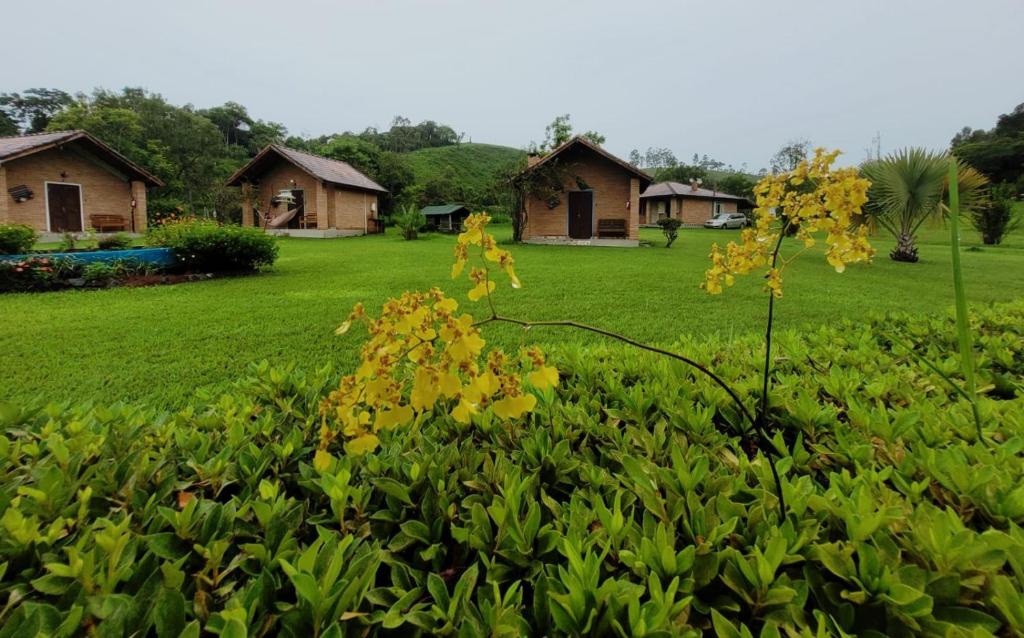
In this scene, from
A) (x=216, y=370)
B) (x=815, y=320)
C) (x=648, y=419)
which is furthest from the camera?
(x=815, y=320)

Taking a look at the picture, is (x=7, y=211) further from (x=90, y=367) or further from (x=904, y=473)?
(x=904, y=473)

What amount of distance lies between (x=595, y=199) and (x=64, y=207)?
20.6 meters

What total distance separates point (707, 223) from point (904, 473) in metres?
36.0

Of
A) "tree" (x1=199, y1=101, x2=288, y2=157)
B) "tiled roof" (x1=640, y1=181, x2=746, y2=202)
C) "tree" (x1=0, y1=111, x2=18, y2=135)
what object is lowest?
"tiled roof" (x1=640, y1=181, x2=746, y2=202)

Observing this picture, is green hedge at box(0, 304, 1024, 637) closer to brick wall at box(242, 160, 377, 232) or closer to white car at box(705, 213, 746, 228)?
brick wall at box(242, 160, 377, 232)

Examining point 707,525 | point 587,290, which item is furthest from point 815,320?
point 707,525

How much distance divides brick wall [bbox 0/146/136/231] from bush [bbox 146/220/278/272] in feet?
42.4

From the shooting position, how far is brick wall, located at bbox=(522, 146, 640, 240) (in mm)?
19047

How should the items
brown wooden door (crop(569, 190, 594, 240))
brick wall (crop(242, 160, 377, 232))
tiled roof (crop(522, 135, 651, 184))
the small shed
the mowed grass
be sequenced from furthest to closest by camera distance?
the small shed < brick wall (crop(242, 160, 377, 232)) < brown wooden door (crop(569, 190, 594, 240)) < tiled roof (crop(522, 135, 651, 184)) < the mowed grass

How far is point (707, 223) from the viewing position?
3416 cm

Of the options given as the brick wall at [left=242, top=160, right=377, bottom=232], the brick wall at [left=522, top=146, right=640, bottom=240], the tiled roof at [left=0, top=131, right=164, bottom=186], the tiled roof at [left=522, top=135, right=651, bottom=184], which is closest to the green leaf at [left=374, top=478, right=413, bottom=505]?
the tiled roof at [left=522, top=135, right=651, bottom=184]

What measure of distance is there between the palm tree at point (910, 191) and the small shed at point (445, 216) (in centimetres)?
1899

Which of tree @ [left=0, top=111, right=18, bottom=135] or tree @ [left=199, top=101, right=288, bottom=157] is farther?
tree @ [left=199, top=101, right=288, bottom=157]

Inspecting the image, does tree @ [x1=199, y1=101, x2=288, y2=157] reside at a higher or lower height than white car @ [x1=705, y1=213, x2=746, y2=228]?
higher
